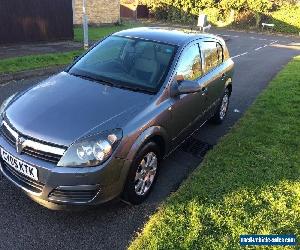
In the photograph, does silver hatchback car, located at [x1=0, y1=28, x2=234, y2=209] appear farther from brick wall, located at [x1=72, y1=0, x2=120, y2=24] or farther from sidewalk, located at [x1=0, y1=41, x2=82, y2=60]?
brick wall, located at [x1=72, y1=0, x2=120, y2=24]

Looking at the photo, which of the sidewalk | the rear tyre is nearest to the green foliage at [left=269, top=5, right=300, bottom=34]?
the sidewalk

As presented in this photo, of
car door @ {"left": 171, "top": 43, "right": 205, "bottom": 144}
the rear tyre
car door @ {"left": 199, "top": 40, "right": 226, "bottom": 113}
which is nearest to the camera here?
car door @ {"left": 171, "top": 43, "right": 205, "bottom": 144}

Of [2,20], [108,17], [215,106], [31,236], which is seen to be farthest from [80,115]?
[108,17]

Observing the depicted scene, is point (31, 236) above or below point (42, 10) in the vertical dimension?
below

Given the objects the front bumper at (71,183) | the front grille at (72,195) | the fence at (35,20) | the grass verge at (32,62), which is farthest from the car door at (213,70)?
the fence at (35,20)

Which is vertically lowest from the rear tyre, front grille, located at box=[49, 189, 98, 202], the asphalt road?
the asphalt road

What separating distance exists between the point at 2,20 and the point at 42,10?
190cm

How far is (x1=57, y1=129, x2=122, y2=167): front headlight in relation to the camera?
344 cm

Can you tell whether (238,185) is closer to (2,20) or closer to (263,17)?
(2,20)

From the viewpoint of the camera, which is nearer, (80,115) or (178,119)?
(80,115)

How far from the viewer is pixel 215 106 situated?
6.45 metres

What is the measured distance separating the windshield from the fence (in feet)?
30.7

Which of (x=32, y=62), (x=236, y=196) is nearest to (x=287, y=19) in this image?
(x=32, y=62)

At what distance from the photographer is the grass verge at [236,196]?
3.68 meters
